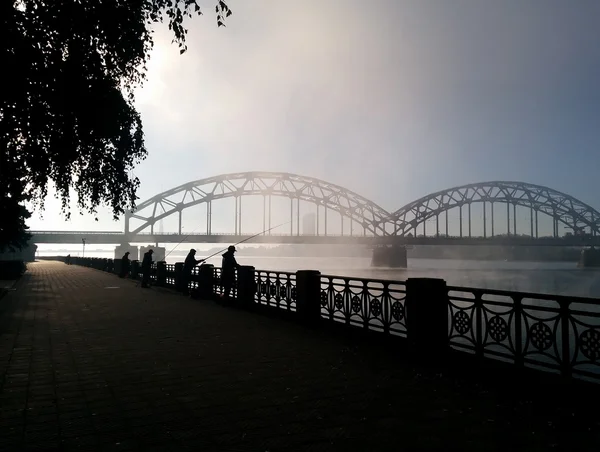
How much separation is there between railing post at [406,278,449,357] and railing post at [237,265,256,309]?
24.0 feet

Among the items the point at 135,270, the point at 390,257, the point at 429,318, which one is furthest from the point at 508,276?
the point at 429,318

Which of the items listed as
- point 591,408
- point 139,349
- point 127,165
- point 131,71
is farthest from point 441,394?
point 127,165

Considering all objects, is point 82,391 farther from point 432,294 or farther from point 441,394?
point 432,294

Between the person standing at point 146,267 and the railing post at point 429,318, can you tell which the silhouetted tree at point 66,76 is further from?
the person standing at point 146,267

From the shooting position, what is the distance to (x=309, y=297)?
1071cm

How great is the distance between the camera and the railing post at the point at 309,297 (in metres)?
10.6

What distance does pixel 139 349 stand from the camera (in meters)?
8.02

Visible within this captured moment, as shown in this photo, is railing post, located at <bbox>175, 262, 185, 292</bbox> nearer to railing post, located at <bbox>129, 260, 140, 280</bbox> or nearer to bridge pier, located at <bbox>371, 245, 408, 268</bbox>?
railing post, located at <bbox>129, 260, 140, 280</bbox>

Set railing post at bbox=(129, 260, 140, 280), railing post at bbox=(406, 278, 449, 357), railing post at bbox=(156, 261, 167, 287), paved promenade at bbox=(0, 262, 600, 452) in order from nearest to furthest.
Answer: paved promenade at bbox=(0, 262, 600, 452) → railing post at bbox=(406, 278, 449, 357) → railing post at bbox=(156, 261, 167, 287) → railing post at bbox=(129, 260, 140, 280)

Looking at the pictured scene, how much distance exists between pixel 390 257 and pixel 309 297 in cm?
9357

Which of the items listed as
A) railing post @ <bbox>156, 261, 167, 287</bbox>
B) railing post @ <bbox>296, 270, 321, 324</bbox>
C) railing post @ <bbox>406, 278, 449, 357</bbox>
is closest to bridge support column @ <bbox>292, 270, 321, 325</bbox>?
railing post @ <bbox>296, 270, 321, 324</bbox>

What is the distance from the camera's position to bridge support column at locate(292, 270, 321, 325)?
10594 mm

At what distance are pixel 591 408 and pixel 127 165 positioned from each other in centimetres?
1152

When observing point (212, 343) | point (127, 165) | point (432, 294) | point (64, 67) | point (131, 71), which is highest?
point (131, 71)
